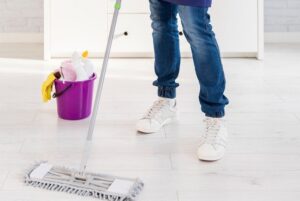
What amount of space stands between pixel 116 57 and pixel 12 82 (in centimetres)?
81

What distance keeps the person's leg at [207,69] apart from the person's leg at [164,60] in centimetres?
16

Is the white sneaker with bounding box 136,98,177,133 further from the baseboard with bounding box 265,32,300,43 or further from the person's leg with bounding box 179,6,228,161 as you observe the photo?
the baseboard with bounding box 265,32,300,43

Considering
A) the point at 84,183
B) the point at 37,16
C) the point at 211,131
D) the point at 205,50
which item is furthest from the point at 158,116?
the point at 37,16

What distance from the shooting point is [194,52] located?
123 centimetres

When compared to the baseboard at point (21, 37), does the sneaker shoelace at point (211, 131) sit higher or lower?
lower

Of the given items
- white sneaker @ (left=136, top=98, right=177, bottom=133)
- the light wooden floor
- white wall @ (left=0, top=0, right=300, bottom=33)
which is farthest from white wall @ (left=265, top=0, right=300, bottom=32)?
white sneaker @ (left=136, top=98, right=177, bottom=133)

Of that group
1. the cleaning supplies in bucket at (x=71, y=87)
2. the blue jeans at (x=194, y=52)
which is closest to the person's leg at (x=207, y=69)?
the blue jeans at (x=194, y=52)

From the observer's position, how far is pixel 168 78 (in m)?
1.44

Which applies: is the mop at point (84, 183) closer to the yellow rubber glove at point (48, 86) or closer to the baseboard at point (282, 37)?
the yellow rubber glove at point (48, 86)

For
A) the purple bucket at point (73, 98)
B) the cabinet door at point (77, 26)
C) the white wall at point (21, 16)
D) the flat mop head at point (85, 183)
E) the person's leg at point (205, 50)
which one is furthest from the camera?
the white wall at point (21, 16)

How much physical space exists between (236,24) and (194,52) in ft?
4.84

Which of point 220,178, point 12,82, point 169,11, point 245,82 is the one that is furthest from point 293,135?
point 12,82

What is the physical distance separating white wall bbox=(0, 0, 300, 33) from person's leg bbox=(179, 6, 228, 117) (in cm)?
208

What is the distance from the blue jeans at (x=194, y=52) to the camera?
1198mm
